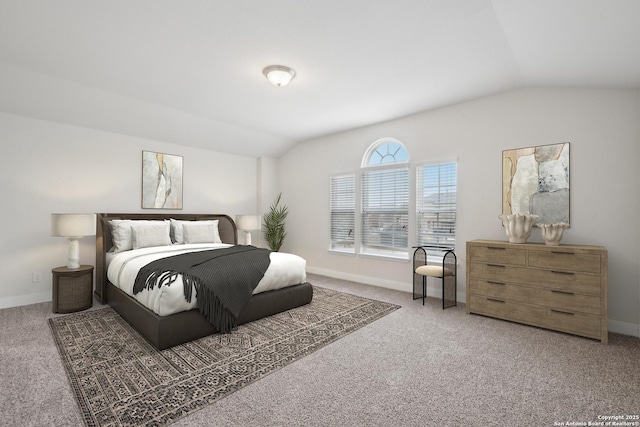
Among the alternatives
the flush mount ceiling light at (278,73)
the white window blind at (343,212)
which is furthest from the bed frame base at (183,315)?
the flush mount ceiling light at (278,73)

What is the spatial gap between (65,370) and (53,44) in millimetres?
2754

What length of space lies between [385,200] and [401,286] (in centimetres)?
139

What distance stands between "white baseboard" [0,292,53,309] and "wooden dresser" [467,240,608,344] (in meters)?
5.39

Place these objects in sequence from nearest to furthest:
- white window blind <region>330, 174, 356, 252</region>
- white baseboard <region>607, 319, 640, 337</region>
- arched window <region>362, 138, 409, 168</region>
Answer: white baseboard <region>607, 319, 640, 337</region>, arched window <region>362, 138, 409, 168</region>, white window blind <region>330, 174, 356, 252</region>

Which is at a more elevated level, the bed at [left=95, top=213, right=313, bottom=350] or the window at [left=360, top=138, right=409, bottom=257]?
the window at [left=360, top=138, right=409, bottom=257]

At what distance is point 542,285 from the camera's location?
10.2ft

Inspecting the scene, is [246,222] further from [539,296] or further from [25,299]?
[539,296]

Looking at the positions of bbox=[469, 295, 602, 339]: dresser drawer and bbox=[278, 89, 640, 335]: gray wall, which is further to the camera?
bbox=[278, 89, 640, 335]: gray wall

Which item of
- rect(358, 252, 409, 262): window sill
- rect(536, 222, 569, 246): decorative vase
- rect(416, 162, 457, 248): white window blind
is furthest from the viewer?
rect(358, 252, 409, 262): window sill

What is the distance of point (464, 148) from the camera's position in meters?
4.11

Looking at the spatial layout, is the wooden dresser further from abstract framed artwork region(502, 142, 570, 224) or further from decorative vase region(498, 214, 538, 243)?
abstract framed artwork region(502, 142, 570, 224)

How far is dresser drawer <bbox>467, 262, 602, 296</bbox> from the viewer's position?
113 inches

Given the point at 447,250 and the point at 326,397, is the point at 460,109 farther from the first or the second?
the point at 326,397

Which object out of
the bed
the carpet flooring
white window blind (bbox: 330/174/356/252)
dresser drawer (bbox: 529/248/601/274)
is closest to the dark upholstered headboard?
the bed
